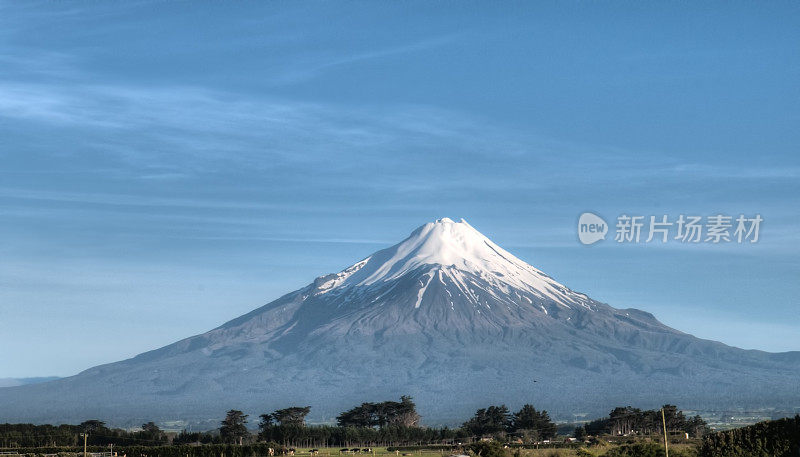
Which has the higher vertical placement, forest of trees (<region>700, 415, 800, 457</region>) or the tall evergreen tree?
the tall evergreen tree

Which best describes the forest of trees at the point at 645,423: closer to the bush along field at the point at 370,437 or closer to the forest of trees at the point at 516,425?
→ the bush along field at the point at 370,437

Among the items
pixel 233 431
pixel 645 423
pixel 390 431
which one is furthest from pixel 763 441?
pixel 233 431

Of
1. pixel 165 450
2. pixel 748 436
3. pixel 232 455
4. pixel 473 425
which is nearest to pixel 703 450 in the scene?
pixel 748 436

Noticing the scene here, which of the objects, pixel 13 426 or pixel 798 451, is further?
pixel 13 426

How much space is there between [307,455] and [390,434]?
1340 inches

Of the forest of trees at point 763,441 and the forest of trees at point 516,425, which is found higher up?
the forest of trees at point 516,425

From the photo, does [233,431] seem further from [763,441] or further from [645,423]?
[763,441]

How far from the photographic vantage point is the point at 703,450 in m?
59.4

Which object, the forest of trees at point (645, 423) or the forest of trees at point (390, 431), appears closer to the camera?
the forest of trees at point (390, 431)

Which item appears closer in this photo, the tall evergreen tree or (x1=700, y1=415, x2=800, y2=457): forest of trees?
(x1=700, y1=415, x2=800, y2=457): forest of trees

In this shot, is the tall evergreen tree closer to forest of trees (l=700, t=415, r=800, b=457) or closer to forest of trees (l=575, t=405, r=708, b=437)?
forest of trees (l=575, t=405, r=708, b=437)

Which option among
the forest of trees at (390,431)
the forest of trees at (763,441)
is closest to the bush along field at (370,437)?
the forest of trees at (390,431)

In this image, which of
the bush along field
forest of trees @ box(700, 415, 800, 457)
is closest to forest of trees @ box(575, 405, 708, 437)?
the bush along field

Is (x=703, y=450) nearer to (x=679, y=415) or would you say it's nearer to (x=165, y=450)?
(x=165, y=450)
